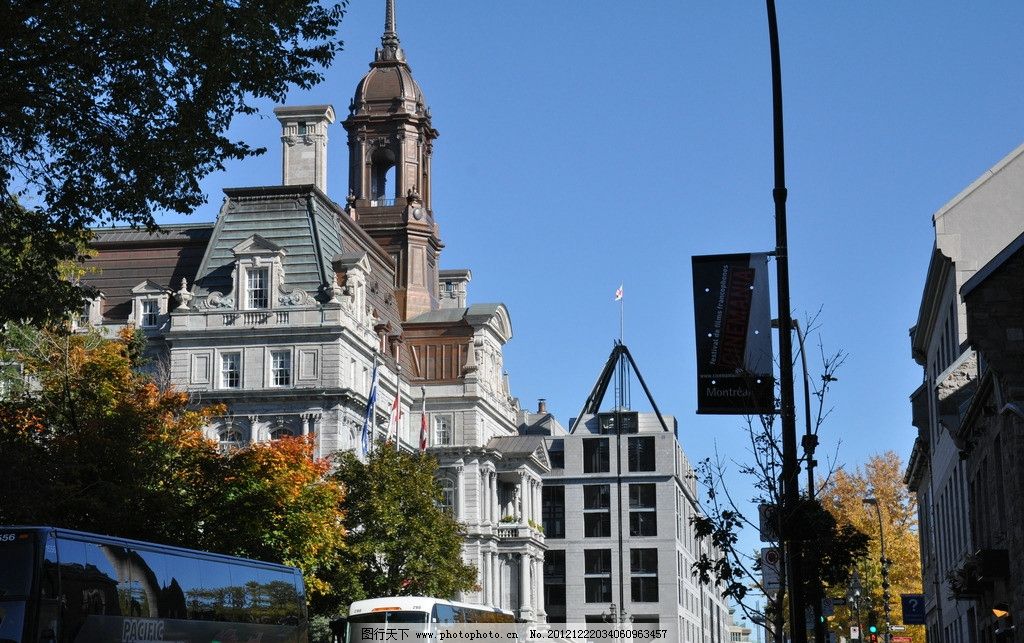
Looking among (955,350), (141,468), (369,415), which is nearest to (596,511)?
(369,415)

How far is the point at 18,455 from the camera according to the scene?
35.4m

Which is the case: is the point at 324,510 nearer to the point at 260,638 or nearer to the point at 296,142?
the point at 260,638

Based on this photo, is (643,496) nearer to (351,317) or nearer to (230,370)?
(351,317)

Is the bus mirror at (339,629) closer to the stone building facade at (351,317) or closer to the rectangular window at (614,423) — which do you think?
the stone building facade at (351,317)

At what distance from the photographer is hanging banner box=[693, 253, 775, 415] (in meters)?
18.9

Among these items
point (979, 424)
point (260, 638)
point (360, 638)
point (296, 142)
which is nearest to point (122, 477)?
point (360, 638)

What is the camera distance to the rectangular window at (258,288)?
82.7m

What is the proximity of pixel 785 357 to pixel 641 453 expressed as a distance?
128 meters

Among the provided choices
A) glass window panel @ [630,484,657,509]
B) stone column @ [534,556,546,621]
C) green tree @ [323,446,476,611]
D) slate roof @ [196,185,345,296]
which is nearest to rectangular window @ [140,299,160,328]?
slate roof @ [196,185,345,296]

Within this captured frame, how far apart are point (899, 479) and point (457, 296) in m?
46.3

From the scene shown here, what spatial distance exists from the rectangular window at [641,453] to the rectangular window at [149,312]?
68.8 meters

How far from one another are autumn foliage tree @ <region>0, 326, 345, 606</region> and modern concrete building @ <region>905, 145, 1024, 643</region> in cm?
1910

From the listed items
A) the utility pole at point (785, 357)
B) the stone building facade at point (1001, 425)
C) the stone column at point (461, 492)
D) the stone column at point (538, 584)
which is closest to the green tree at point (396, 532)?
the stone building facade at point (1001, 425)

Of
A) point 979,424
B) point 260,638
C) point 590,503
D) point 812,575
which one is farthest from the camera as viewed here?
point 590,503
